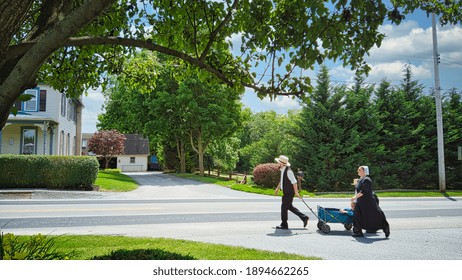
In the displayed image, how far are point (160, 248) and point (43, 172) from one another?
573 inches

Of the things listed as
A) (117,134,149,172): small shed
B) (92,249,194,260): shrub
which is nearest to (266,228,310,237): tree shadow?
(92,249,194,260): shrub

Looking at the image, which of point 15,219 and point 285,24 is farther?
point 15,219

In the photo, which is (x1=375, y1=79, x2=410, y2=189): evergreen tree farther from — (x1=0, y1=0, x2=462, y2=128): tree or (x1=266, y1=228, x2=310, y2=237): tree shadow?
(x1=0, y1=0, x2=462, y2=128): tree

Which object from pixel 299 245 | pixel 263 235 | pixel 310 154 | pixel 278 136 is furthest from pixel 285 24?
pixel 278 136

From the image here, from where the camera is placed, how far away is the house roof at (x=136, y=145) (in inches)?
2258

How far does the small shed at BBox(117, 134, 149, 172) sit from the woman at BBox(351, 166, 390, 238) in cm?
5093

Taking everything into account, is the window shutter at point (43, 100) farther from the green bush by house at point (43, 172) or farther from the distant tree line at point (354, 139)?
the distant tree line at point (354, 139)

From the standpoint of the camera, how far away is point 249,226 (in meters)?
9.66

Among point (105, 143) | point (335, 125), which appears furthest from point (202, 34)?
point (105, 143)

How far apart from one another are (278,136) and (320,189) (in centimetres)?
546

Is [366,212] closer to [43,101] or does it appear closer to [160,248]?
[160,248]
